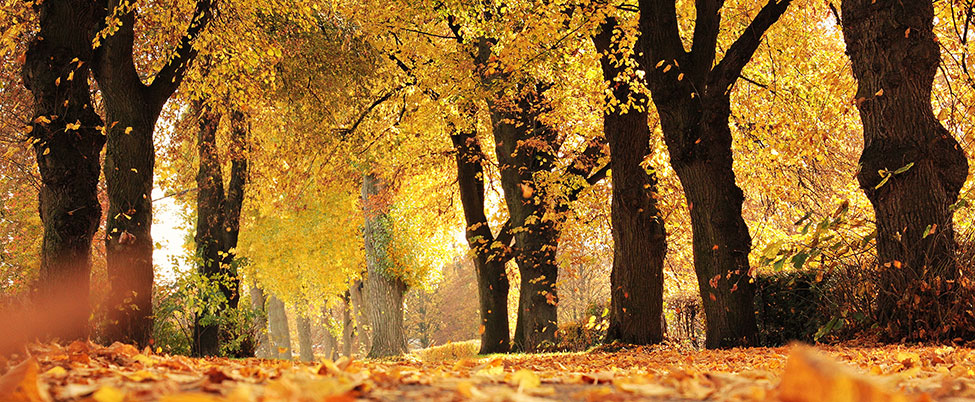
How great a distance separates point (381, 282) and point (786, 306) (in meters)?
13.1

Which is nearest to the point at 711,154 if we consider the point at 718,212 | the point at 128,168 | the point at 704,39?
the point at 718,212

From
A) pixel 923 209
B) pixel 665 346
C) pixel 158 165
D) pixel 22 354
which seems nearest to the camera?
pixel 22 354

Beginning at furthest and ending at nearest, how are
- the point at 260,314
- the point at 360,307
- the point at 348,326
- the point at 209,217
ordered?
the point at 348,326
the point at 360,307
the point at 209,217
the point at 260,314

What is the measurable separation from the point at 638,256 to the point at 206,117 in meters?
8.39

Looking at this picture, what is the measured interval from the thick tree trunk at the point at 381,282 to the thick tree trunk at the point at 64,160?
41.3 feet

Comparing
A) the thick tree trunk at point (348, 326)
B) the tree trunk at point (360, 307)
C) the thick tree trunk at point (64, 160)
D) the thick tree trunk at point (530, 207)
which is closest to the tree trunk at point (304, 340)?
the thick tree trunk at point (348, 326)

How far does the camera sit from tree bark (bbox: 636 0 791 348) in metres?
8.55

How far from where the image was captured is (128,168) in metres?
9.03

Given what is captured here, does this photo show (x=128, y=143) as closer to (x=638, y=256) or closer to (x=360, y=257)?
(x=638, y=256)

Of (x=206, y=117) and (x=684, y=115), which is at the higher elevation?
(x=206, y=117)

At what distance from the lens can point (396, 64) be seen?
16.8 metres

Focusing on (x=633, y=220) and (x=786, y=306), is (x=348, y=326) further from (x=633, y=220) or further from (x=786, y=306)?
(x=786, y=306)

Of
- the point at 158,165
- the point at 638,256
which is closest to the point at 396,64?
the point at 158,165

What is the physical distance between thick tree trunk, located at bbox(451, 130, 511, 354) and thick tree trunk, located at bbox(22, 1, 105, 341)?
8.91 meters
